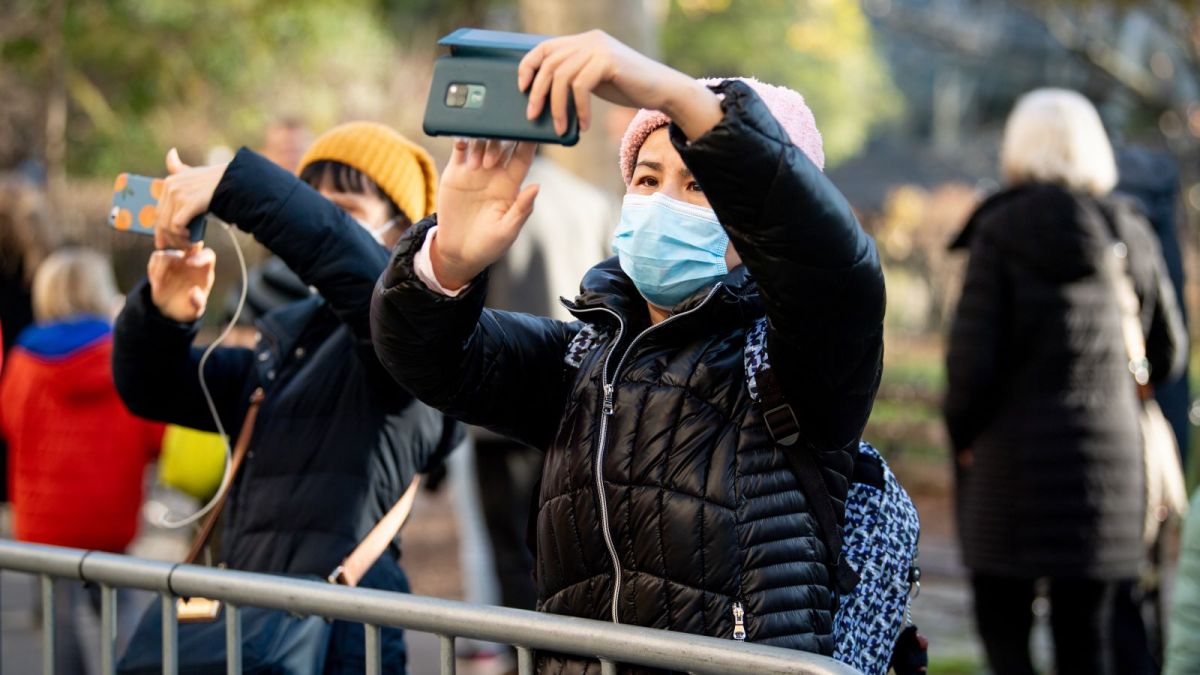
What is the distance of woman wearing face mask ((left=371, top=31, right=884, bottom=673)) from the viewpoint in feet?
6.78

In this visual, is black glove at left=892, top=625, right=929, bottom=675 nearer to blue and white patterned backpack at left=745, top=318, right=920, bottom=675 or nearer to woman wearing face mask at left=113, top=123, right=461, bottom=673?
blue and white patterned backpack at left=745, top=318, right=920, bottom=675

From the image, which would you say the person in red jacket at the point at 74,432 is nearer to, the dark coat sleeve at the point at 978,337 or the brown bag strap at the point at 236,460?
the brown bag strap at the point at 236,460

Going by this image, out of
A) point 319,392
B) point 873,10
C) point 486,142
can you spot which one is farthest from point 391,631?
point 873,10

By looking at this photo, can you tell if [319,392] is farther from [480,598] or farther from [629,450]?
[480,598]

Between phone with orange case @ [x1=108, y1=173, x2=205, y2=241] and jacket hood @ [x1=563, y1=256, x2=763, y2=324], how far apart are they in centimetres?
94

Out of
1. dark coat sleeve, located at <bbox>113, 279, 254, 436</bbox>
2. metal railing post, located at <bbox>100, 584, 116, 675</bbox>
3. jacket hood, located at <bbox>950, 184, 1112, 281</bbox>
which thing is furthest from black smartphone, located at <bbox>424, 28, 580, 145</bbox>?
jacket hood, located at <bbox>950, 184, 1112, 281</bbox>

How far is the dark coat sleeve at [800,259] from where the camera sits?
80.0 inches

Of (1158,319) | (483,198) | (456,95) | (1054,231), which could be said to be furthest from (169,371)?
(1158,319)

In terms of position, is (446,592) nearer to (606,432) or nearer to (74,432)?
(74,432)

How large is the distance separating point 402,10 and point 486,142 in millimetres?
23211

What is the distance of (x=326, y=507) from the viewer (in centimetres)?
327

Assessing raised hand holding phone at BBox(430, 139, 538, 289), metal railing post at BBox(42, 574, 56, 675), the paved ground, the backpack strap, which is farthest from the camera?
the paved ground

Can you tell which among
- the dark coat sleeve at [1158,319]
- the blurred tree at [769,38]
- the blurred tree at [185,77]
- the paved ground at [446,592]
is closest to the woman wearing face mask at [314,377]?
the paved ground at [446,592]

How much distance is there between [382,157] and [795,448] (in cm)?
148
